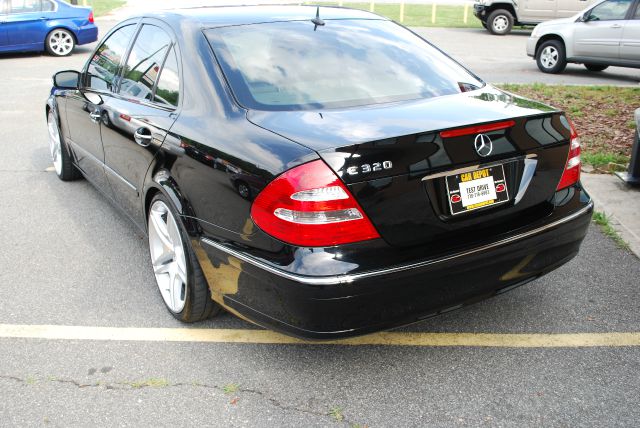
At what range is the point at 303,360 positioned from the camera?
3.15m

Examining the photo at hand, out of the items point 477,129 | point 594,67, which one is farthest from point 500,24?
point 477,129

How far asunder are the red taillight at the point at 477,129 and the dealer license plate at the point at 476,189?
163 millimetres

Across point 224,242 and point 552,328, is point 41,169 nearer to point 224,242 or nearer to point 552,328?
point 224,242

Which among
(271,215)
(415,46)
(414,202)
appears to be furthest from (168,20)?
(414,202)

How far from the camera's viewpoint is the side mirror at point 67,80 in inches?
196

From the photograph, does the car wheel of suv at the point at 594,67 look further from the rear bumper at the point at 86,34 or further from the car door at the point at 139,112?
the car door at the point at 139,112

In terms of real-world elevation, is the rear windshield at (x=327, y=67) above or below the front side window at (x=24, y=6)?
above

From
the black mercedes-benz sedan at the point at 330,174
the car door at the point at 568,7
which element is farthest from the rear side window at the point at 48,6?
the car door at the point at 568,7

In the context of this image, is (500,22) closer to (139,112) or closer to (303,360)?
(139,112)

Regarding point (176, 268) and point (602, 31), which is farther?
point (602, 31)

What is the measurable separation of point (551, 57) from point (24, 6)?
35.7 feet

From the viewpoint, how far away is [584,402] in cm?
279

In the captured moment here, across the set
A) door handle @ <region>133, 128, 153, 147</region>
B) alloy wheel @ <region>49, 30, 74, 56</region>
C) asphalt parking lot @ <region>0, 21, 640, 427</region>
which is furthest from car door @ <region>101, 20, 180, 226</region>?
alloy wheel @ <region>49, 30, 74, 56</region>

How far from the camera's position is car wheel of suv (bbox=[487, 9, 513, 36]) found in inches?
776
